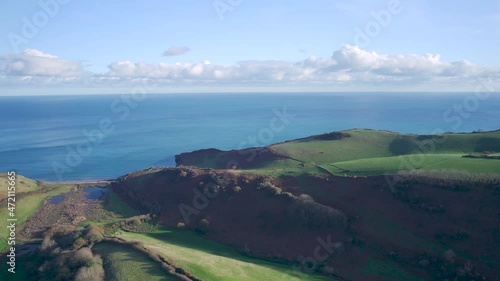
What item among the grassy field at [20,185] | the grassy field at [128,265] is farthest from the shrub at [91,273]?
the grassy field at [20,185]

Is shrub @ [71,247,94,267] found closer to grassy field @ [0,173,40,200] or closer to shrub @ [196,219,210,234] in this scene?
shrub @ [196,219,210,234]

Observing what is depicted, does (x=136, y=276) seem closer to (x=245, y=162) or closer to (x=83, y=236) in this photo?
(x=83, y=236)

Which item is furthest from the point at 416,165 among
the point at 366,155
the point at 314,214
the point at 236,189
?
the point at 236,189

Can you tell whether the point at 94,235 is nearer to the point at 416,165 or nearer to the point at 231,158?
the point at 231,158

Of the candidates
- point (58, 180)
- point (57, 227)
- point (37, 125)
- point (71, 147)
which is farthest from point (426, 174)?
point (37, 125)

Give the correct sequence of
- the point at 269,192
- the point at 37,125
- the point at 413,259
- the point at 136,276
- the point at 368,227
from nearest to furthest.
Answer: the point at 136,276
the point at 413,259
the point at 368,227
the point at 269,192
the point at 37,125

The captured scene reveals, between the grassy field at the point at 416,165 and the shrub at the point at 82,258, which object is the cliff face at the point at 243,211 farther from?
the shrub at the point at 82,258
